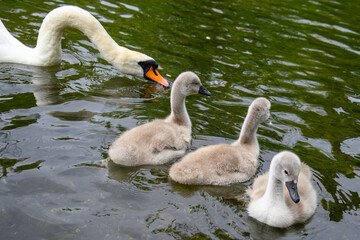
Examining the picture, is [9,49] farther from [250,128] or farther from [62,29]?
[250,128]

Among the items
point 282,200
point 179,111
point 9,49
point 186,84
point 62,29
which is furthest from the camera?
point 62,29

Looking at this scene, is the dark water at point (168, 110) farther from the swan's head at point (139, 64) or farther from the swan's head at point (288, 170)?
the swan's head at point (288, 170)

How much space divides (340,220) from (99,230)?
8.45 ft

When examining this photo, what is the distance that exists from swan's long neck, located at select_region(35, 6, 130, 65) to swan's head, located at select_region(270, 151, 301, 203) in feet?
14.9

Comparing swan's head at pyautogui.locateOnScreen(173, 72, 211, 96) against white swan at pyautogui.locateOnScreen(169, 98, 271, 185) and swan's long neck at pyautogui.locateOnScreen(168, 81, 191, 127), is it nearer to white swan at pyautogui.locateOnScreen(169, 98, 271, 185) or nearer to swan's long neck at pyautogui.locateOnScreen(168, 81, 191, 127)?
swan's long neck at pyautogui.locateOnScreen(168, 81, 191, 127)

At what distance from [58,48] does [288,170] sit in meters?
5.33

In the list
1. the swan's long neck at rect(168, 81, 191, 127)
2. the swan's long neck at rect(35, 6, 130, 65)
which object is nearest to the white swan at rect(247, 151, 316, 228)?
the swan's long neck at rect(168, 81, 191, 127)

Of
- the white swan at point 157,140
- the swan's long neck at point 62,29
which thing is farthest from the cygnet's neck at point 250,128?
the swan's long neck at point 62,29

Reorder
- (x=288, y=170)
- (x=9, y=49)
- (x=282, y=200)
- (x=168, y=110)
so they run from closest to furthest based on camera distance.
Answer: (x=288, y=170), (x=282, y=200), (x=168, y=110), (x=9, y=49)

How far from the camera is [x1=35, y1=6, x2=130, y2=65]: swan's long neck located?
8.89 metres

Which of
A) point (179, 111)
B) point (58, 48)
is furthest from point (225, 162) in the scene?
point (58, 48)

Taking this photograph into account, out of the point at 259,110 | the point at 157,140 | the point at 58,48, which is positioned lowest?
the point at 58,48

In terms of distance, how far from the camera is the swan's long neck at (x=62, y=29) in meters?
8.89

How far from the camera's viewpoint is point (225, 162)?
Result: 6.00m
